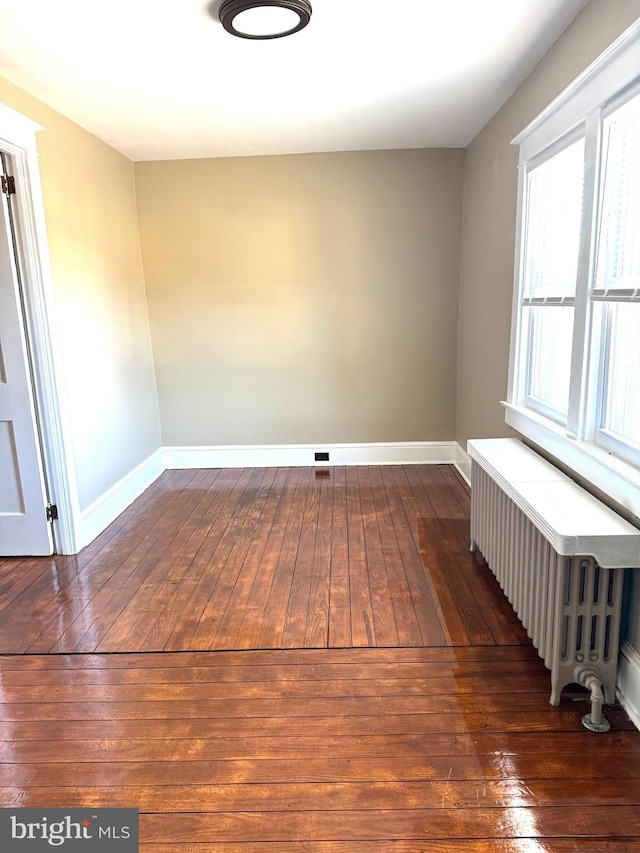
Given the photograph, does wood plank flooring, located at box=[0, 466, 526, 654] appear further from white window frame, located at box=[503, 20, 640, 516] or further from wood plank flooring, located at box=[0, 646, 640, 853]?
white window frame, located at box=[503, 20, 640, 516]

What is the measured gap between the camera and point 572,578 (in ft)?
6.21

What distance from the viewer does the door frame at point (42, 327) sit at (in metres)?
2.91

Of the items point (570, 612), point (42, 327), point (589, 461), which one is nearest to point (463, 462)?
point (589, 461)

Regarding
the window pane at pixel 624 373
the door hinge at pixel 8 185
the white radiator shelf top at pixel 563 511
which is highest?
the door hinge at pixel 8 185

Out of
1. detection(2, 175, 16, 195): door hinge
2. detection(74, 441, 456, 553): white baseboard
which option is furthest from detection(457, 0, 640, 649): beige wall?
detection(2, 175, 16, 195): door hinge

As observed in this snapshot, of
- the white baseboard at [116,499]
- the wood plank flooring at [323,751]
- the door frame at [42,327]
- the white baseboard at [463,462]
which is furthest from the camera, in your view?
the white baseboard at [463,462]

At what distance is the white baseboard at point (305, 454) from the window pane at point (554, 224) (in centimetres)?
211

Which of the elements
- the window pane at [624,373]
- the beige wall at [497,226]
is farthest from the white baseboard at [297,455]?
the window pane at [624,373]

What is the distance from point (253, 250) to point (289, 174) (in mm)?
662

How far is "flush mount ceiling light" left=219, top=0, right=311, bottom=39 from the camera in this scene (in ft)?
6.78

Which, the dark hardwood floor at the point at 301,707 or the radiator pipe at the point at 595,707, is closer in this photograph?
the dark hardwood floor at the point at 301,707

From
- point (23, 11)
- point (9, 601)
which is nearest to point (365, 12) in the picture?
point (23, 11)

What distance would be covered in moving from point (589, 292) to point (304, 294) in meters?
2.77

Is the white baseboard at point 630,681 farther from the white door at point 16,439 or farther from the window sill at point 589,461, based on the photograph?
the white door at point 16,439
